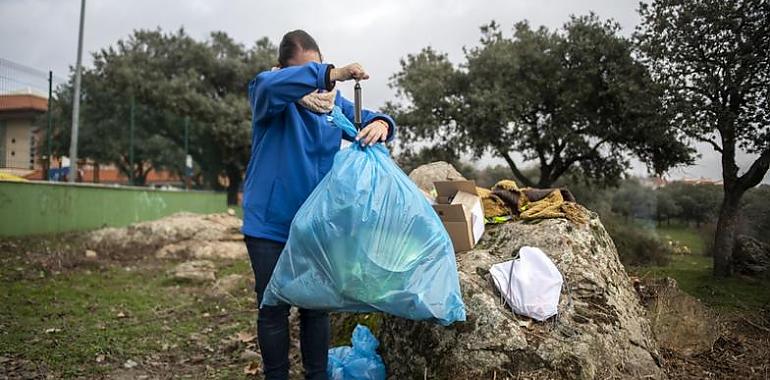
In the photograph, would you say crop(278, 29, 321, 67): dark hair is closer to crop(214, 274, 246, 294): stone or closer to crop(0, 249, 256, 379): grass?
crop(0, 249, 256, 379): grass

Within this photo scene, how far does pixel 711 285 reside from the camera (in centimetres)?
335

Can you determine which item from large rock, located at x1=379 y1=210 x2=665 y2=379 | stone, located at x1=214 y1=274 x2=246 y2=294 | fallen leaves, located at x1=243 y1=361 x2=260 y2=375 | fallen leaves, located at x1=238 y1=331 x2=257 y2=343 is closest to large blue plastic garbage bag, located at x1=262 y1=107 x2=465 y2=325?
large rock, located at x1=379 y1=210 x2=665 y2=379

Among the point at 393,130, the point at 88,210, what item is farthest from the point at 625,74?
the point at 88,210

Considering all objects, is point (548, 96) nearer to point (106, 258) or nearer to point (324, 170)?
point (106, 258)

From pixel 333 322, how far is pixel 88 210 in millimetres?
8035

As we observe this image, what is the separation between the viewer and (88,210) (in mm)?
9531

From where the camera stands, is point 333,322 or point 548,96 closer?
point 333,322

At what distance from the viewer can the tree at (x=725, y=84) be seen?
10.1 feet

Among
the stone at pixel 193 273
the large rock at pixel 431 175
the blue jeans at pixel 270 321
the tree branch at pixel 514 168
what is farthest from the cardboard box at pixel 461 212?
the tree branch at pixel 514 168

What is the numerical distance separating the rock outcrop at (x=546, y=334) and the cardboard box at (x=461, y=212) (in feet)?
0.38

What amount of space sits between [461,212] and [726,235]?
201 cm

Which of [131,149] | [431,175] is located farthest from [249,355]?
[131,149]

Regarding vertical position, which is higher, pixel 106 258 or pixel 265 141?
pixel 265 141

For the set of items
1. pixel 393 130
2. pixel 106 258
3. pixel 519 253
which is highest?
pixel 393 130
